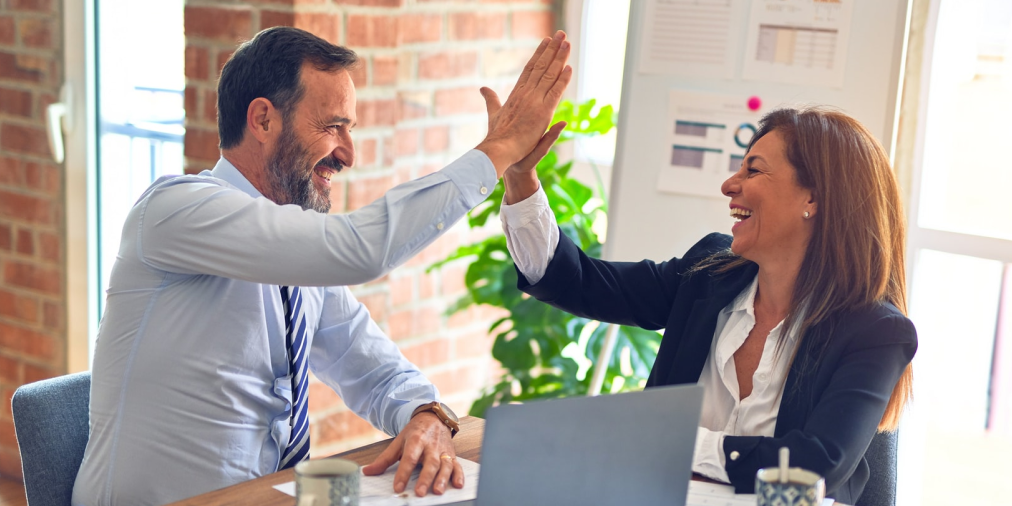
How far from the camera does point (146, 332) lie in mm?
1531

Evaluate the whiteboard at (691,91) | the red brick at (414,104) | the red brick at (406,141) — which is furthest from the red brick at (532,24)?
the whiteboard at (691,91)

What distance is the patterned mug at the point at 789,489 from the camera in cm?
110

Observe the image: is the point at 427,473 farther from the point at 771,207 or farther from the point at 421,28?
the point at 421,28

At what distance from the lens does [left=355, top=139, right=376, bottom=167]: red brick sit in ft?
8.56

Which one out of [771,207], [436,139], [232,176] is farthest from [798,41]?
[232,176]

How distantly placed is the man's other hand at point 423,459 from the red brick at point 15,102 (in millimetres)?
2098

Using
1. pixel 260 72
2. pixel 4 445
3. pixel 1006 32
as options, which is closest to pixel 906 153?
pixel 1006 32

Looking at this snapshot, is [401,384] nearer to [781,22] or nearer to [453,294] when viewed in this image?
[781,22]

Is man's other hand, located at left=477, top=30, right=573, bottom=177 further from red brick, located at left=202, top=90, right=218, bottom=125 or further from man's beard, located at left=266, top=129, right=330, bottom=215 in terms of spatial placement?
red brick, located at left=202, top=90, right=218, bottom=125

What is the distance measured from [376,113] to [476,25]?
71cm

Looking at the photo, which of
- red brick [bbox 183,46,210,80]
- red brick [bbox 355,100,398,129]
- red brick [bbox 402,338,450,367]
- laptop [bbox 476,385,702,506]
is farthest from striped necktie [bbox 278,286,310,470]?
red brick [bbox 402,338,450,367]

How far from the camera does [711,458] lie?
1493 millimetres

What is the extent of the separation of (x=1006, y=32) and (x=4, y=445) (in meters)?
3.23

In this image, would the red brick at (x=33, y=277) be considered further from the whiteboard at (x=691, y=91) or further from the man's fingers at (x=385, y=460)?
the man's fingers at (x=385, y=460)
